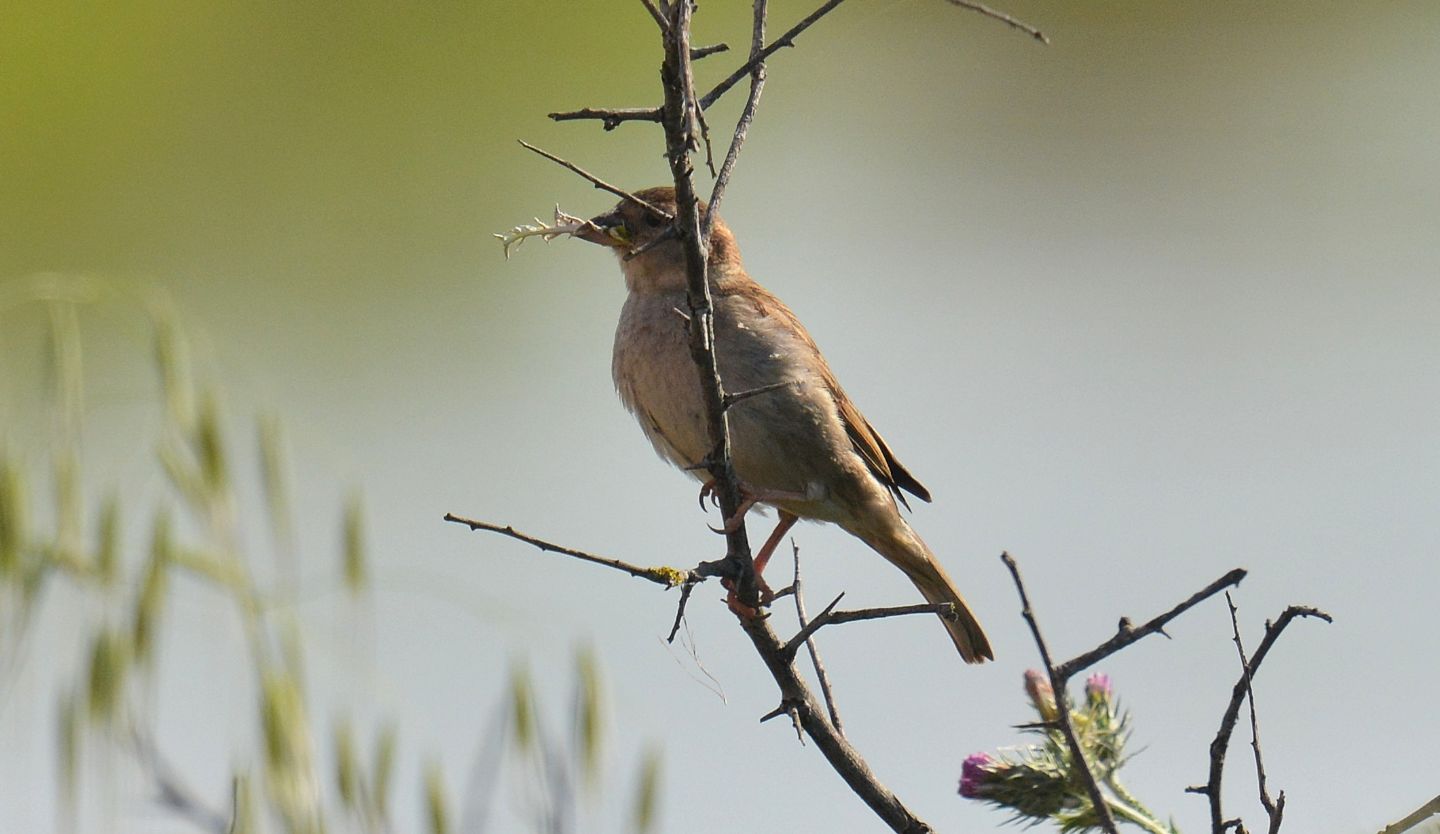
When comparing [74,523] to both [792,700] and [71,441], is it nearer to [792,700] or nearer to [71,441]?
[71,441]

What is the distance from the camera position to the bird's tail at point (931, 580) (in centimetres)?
467

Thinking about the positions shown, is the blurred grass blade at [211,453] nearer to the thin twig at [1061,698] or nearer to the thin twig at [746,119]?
the thin twig at [746,119]

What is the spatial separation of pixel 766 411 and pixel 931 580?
0.78 m

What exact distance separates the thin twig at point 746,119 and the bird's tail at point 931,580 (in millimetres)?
2083

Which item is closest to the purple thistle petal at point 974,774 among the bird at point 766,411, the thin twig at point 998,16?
the bird at point 766,411

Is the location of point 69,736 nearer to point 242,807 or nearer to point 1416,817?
point 242,807

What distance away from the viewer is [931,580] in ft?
15.6

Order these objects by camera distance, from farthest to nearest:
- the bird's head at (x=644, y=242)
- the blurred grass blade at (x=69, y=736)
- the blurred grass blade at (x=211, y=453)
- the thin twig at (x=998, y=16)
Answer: the bird's head at (x=644, y=242), the blurred grass blade at (x=211, y=453), the blurred grass blade at (x=69, y=736), the thin twig at (x=998, y=16)

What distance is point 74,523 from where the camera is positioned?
3.16 meters

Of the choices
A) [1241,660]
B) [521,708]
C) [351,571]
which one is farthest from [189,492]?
[1241,660]

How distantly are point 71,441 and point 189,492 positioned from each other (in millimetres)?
243

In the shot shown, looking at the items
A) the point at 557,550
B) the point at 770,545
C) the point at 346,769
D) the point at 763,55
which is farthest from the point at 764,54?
the point at 770,545

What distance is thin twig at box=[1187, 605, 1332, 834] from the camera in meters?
2.09

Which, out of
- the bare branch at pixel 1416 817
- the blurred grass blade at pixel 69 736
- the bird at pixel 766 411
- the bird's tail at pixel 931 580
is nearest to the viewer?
the bare branch at pixel 1416 817
